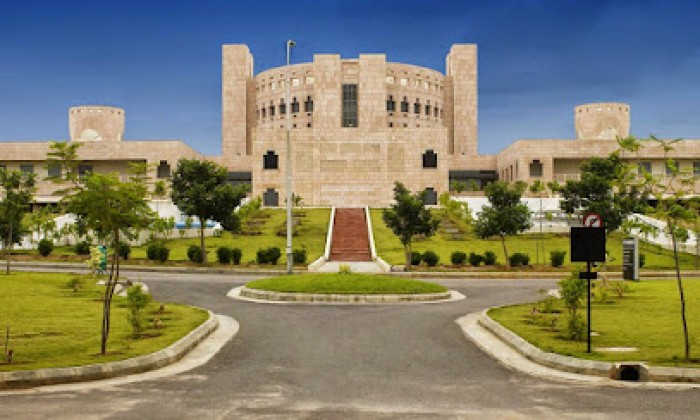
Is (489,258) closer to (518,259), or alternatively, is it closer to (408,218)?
(518,259)

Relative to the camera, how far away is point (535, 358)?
47.3ft

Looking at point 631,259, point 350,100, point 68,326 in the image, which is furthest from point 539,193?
point 68,326

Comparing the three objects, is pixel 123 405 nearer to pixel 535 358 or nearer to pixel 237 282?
pixel 535 358

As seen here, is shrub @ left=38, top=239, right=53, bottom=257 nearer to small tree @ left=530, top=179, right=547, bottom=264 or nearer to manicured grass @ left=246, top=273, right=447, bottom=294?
manicured grass @ left=246, top=273, right=447, bottom=294

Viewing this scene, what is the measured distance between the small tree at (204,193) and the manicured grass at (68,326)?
1811cm

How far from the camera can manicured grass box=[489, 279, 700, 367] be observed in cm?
1444

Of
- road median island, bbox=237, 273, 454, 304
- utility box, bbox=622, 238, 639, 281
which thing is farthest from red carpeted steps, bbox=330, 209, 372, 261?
road median island, bbox=237, 273, 454, 304

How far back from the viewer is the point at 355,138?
285 feet

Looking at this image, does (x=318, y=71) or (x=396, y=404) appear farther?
(x=318, y=71)

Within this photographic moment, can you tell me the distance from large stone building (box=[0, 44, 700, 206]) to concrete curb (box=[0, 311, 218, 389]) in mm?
59818

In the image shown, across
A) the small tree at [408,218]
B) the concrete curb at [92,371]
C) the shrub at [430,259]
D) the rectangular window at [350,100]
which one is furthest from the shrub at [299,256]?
the rectangular window at [350,100]

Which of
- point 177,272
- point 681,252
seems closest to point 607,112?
point 681,252

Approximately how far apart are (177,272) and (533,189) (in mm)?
46966

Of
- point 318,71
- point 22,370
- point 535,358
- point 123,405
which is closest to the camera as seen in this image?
point 123,405
